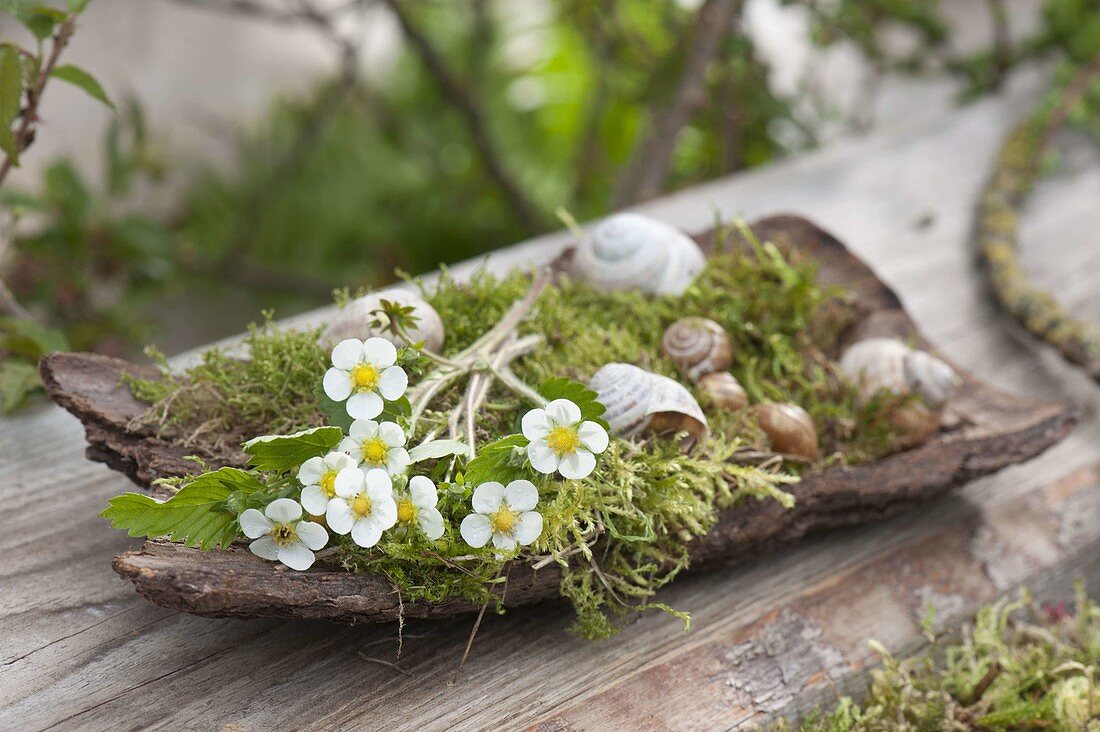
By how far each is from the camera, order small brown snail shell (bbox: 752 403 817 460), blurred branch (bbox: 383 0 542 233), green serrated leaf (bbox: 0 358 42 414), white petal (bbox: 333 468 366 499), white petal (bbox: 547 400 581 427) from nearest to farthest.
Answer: white petal (bbox: 333 468 366 499) → white petal (bbox: 547 400 581 427) → small brown snail shell (bbox: 752 403 817 460) → green serrated leaf (bbox: 0 358 42 414) → blurred branch (bbox: 383 0 542 233)

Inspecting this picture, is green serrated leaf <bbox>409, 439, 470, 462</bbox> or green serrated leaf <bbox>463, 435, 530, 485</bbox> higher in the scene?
green serrated leaf <bbox>409, 439, 470, 462</bbox>

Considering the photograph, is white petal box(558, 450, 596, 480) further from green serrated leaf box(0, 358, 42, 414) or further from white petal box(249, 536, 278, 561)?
green serrated leaf box(0, 358, 42, 414)

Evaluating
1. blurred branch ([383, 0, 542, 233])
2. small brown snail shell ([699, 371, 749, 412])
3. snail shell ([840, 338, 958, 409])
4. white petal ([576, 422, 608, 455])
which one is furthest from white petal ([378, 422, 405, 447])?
blurred branch ([383, 0, 542, 233])

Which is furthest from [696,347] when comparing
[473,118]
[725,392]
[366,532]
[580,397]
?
[473,118]

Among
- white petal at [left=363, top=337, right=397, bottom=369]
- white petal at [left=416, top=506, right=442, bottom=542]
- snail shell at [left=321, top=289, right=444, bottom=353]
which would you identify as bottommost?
white petal at [left=416, top=506, right=442, bottom=542]

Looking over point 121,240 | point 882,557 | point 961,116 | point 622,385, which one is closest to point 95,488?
point 622,385

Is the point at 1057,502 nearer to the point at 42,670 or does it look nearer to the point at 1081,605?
the point at 1081,605
